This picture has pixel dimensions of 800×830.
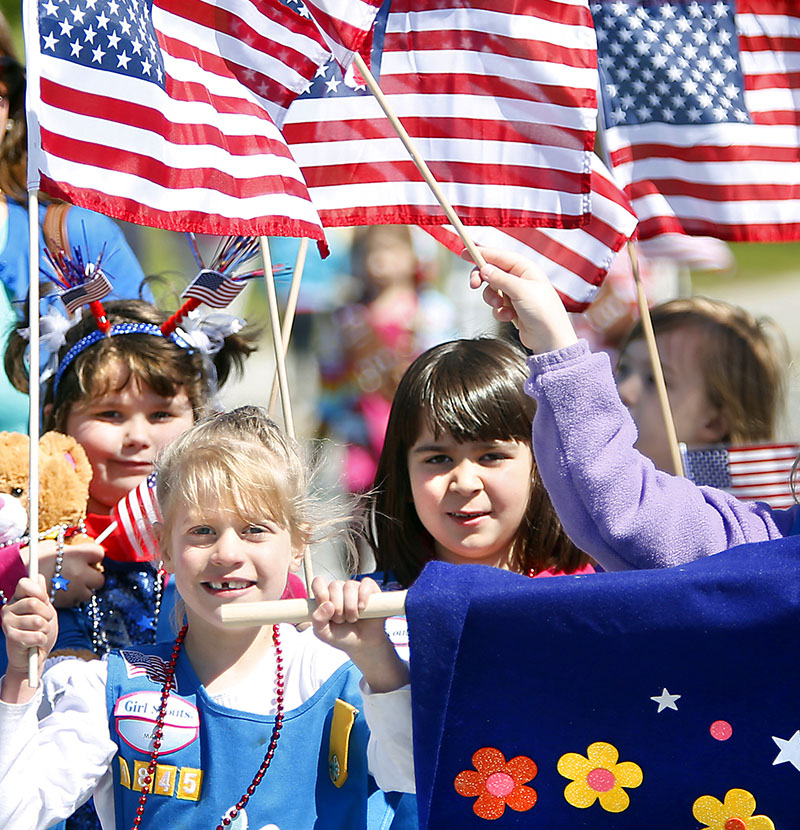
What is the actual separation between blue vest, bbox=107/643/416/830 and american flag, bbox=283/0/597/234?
4.69 ft

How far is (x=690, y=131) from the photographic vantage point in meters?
3.87

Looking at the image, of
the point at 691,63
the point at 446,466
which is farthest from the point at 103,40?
the point at 691,63

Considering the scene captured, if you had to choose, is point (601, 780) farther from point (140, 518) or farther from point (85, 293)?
point (85, 293)

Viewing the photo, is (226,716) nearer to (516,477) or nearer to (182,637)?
(182,637)

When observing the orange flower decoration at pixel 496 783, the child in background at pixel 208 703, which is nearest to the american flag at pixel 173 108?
the child in background at pixel 208 703

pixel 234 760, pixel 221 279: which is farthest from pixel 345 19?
pixel 234 760

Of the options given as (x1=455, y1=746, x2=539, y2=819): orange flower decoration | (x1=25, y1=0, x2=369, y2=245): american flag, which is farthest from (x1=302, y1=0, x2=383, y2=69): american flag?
(x1=455, y1=746, x2=539, y2=819): orange flower decoration

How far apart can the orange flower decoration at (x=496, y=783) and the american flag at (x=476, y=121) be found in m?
1.76

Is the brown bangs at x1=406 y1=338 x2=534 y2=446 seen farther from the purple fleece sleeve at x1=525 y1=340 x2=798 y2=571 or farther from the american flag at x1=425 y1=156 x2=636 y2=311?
the purple fleece sleeve at x1=525 y1=340 x2=798 y2=571

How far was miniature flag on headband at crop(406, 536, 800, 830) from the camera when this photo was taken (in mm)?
1889

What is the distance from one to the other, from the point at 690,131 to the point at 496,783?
8.37 ft

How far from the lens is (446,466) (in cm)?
316

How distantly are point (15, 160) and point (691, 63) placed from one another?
2198mm

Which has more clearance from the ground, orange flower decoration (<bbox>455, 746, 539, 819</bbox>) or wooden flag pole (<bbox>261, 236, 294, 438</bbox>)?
wooden flag pole (<bbox>261, 236, 294, 438</bbox>)
